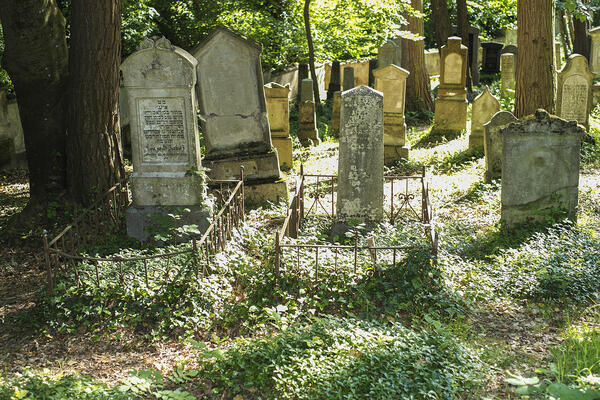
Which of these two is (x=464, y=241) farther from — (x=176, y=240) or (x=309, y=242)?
(x=176, y=240)

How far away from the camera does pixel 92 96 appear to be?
8.63 metres

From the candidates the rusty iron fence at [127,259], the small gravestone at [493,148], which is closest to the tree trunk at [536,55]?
the small gravestone at [493,148]

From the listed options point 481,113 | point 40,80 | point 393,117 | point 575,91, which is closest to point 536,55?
point 481,113

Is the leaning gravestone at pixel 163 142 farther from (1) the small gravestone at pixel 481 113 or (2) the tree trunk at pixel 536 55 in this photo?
(1) the small gravestone at pixel 481 113

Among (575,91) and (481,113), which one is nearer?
(481,113)

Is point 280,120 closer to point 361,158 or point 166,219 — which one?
point 361,158

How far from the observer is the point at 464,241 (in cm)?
790

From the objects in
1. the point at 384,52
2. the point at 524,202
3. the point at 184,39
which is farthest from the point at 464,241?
the point at 184,39

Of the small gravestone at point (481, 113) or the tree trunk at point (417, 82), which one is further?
the tree trunk at point (417, 82)

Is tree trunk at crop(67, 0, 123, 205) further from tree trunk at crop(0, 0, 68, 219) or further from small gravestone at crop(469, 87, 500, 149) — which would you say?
small gravestone at crop(469, 87, 500, 149)

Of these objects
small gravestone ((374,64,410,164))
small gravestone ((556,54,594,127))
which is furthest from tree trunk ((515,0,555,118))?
small gravestone ((374,64,410,164))

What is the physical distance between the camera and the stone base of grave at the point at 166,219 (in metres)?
7.97

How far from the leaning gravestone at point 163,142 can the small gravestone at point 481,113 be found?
7147 millimetres

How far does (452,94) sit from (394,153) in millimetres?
3286
